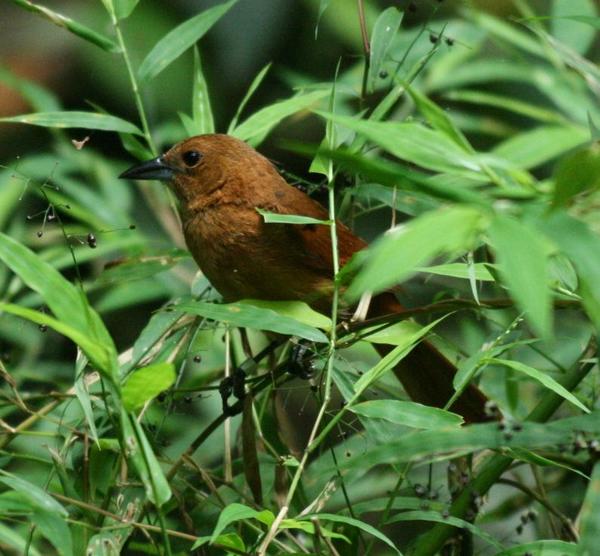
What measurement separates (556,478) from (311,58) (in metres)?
2.34

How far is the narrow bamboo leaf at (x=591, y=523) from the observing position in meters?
1.33

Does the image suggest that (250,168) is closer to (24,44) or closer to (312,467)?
(312,467)

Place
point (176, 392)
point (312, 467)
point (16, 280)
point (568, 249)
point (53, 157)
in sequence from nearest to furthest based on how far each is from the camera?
point (568, 249) → point (176, 392) → point (312, 467) → point (16, 280) → point (53, 157)

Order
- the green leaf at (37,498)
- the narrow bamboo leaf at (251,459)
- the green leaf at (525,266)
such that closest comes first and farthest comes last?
the green leaf at (525,266)
the green leaf at (37,498)
the narrow bamboo leaf at (251,459)

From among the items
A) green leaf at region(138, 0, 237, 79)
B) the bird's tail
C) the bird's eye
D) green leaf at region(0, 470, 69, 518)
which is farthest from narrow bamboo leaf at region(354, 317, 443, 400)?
the bird's eye

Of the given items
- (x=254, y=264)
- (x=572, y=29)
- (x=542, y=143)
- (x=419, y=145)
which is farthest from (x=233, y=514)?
(x=572, y=29)

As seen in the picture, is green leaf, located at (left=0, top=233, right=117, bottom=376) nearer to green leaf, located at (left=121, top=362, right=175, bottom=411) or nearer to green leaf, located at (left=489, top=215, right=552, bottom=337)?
green leaf, located at (left=121, top=362, right=175, bottom=411)

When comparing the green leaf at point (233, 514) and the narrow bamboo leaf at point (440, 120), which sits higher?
the narrow bamboo leaf at point (440, 120)

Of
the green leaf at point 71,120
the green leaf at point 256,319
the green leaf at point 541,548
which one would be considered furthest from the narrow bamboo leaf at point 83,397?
the green leaf at point 541,548

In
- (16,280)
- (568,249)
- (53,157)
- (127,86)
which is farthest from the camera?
(127,86)

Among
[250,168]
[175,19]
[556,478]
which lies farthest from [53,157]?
[556,478]

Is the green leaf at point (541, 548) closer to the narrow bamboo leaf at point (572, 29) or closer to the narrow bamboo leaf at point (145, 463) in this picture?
the narrow bamboo leaf at point (145, 463)

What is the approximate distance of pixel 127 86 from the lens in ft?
14.8

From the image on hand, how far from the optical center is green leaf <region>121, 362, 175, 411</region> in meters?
1.49
